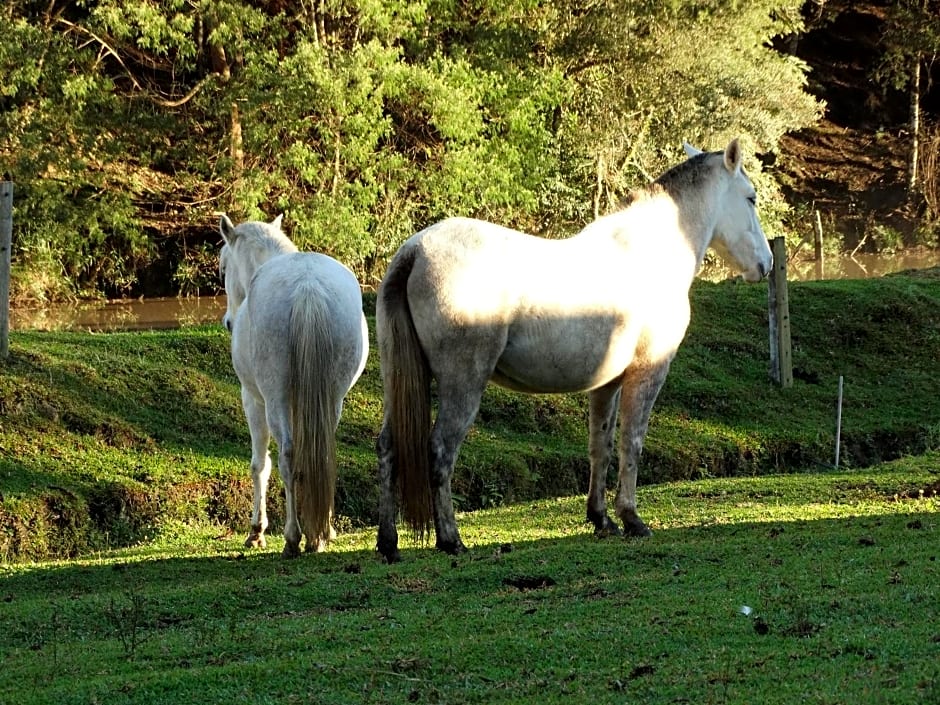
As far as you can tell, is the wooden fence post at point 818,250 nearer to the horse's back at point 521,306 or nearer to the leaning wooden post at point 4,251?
the leaning wooden post at point 4,251

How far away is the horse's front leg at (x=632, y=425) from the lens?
29.5ft

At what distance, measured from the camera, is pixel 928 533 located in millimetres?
7969

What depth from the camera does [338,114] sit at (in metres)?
22.9

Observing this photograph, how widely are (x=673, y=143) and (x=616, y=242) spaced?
20126 mm

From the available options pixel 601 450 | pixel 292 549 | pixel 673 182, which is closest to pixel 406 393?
pixel 292 549

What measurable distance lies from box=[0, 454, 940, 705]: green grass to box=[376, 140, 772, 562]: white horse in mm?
492

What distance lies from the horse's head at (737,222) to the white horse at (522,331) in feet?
1.53

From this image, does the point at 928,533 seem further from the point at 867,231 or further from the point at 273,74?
the point at 867,231

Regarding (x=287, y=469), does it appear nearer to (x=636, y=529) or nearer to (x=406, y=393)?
(x=406, y=393)

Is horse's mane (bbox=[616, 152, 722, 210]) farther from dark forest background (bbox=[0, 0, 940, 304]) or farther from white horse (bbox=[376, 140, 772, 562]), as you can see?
dark forest background (bbox=[0, 0, 940, 304])

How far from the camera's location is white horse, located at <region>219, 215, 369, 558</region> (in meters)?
8.18

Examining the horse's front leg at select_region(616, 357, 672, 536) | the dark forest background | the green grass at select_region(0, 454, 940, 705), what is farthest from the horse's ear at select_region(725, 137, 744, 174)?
the dark forest background

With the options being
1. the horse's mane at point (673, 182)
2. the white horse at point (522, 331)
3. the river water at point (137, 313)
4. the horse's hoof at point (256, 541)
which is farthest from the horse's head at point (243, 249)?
the river water at point (137, 313)

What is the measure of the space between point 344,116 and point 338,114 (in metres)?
0.11
